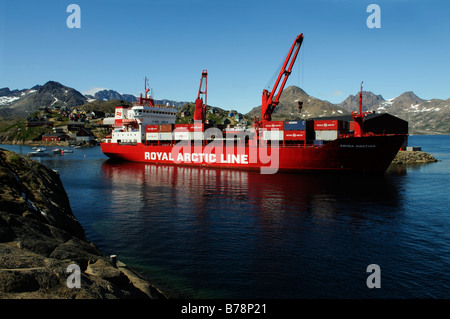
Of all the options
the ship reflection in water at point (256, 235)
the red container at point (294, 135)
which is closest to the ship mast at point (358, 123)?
the red container at point (294, 135)

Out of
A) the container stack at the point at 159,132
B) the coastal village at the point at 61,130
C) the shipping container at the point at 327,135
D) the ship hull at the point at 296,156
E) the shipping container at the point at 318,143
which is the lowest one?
the ship hull at the point at 296,156

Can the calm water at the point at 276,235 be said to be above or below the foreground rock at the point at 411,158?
below

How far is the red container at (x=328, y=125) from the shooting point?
43.1 m

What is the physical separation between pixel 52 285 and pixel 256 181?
109 feet

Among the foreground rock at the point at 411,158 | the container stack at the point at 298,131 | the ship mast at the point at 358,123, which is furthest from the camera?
the foreground rock at the point at 411,158

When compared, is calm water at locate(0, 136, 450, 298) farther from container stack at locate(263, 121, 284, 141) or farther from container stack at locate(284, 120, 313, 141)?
container stack at locate(263, 121, 284, 141)

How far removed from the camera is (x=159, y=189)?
34562 millimetres

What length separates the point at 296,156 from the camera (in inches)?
1736

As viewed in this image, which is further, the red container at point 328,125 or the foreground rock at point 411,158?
the foreground rock at point 411,158

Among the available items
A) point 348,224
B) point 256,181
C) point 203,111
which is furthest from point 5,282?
point 203,111

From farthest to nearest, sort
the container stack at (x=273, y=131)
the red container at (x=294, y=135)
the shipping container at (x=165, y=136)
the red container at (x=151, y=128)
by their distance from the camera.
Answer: the red container at (x=151, y=128) → the shipping container at (x=165, y=136) → the container stack at (x=273, y=131) → the red container at (x=294, y=135)

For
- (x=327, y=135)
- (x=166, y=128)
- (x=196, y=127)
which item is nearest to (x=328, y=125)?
(x=327, y=135)

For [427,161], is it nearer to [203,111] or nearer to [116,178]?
[203,111]

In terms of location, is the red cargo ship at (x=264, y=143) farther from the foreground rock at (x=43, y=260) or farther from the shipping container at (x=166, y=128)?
the foreground rock at (x=43, y=260)
